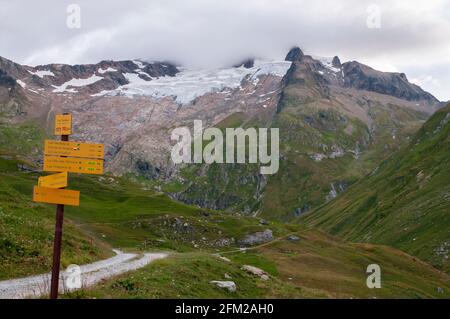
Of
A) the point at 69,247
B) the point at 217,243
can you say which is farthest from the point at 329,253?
the point at 69,247

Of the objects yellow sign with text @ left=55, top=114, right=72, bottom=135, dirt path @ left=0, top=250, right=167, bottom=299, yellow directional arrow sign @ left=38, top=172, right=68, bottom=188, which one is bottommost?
dirt path @ left=0, top=250, right=167, bottom=299

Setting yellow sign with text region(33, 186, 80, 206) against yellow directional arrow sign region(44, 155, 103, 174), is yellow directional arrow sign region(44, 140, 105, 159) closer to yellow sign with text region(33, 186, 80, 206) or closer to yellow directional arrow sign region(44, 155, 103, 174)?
yellow directional arrow sign region(44, 155, 103, 174)

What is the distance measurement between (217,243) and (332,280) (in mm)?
53456

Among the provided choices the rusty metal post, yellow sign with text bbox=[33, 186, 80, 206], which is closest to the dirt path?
the rusty metal post

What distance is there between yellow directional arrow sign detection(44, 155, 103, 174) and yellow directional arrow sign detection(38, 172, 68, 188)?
286 mm

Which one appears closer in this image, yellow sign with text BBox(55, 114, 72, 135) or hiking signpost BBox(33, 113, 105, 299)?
hiking signpost BBox(33, 113, 105, 299)

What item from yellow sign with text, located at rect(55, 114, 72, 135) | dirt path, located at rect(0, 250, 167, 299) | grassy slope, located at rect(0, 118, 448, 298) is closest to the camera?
yellow sign with text, located at rect(55, 114, 72, 135)

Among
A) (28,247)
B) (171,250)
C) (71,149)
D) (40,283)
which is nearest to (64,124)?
(71,149)

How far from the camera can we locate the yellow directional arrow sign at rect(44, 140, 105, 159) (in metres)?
22.4

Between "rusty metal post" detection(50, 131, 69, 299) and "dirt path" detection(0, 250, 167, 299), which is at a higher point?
"rusty metal post" detection(50, 131, 69, 299)

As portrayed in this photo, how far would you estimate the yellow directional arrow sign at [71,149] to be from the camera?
22422 mm

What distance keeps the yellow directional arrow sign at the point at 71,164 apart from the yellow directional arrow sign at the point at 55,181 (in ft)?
0.94
